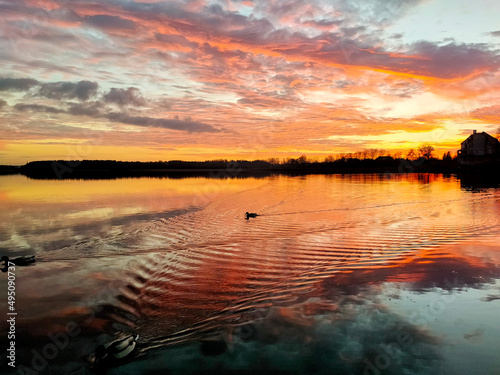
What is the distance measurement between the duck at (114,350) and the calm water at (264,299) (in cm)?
17

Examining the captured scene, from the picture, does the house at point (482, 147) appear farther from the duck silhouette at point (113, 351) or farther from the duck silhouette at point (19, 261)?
the duck silhouette at point (113, 351)

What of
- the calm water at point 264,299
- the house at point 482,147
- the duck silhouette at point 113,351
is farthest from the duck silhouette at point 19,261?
the house at point 482,147

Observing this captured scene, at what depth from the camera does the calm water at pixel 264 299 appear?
757 cm

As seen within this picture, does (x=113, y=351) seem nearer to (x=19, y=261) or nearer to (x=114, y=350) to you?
(x=114, y=350)

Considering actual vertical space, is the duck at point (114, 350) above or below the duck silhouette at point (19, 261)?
below

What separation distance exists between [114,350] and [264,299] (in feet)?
14.6

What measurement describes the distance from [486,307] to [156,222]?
1998cm

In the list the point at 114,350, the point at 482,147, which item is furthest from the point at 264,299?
the point at 482,147

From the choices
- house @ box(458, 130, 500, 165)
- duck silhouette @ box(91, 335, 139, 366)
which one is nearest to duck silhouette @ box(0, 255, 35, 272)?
duck silhouette @ box(91, 335, 139, 366)

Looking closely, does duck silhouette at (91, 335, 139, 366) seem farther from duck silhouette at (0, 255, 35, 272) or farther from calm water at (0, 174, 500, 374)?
duck silhouette at (0, 255, 35, 272)

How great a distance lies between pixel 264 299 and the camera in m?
10.3

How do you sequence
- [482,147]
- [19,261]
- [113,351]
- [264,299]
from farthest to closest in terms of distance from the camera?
1. [482,147]
2. [19,261]
3. [264,299]
4. [113,351]

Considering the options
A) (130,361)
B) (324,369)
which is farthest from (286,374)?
(130,361)

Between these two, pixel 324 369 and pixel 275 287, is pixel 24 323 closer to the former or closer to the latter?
pixel 275 287
